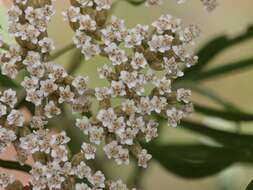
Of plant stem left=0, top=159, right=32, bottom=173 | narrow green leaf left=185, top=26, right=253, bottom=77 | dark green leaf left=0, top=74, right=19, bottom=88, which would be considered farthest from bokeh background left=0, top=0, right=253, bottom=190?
plant stem left=0, top=159, right=32, bottom=173

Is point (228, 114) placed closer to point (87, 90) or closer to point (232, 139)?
point (232, 139)

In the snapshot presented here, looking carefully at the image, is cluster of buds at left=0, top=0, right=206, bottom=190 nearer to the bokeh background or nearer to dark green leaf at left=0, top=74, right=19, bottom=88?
dark green leaf at left=0, top=74, right=19, bottom=88

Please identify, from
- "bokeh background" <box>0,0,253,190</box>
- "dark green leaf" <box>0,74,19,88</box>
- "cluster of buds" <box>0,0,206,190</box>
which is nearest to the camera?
"cluster of buds" <box>0,0,206,190</box>

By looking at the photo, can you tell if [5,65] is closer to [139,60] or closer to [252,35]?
[139,60]

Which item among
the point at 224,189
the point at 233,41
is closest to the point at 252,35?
the point at 233,41

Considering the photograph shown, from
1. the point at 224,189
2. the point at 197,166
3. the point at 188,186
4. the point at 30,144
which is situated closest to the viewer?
the point at 30,144

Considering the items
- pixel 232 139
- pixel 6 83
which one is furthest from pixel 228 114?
pixel 6 83
